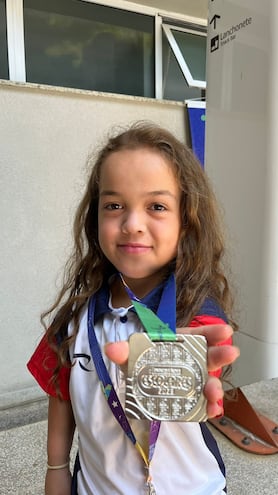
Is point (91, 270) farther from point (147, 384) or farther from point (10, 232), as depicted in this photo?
point (10, 232)

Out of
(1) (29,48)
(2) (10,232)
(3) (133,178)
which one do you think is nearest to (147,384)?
(3) (133,178)

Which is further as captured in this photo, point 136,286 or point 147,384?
point 136,286

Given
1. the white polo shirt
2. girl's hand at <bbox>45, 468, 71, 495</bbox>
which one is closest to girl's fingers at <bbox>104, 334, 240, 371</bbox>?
the white polo shirt

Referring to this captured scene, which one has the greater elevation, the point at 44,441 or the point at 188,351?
the point at 188,351

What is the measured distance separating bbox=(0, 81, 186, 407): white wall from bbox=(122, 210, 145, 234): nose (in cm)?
208

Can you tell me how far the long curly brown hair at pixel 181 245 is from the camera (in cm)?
108

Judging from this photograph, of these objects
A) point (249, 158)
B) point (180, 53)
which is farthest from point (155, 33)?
point (249, 158)

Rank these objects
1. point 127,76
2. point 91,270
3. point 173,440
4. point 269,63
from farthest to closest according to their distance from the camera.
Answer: point 127,76 → point 269,63 → point 91,270 → point 173,440

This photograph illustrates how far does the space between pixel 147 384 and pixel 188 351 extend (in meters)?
0.09

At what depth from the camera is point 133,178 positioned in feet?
3.28

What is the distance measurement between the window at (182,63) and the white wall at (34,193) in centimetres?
60

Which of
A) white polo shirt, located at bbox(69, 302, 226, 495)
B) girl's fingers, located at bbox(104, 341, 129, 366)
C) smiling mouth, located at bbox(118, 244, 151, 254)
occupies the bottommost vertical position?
white polo shirt, located at bbox(69, 302, 226, 495)

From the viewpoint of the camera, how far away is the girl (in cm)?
97

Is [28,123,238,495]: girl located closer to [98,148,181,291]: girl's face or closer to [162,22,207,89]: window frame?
[98,148,181,291]: girl's face
